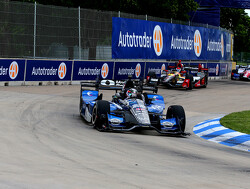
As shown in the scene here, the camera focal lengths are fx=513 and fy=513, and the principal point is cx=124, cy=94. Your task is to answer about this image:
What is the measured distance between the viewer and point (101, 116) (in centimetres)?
1081

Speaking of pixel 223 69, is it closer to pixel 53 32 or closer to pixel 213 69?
pixel 213 69

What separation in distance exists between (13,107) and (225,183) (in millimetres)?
8188

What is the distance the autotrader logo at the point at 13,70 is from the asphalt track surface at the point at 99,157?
250 inches

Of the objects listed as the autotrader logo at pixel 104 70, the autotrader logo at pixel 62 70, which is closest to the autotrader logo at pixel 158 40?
the autotrader logo at pixel 104 70

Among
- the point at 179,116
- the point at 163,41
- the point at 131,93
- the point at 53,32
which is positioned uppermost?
the point at 163,41

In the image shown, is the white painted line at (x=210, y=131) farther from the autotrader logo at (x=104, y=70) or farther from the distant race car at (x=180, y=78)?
the autotrader logo at (x=104, y=70)

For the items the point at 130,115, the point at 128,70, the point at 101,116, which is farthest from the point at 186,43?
the point at 101,116

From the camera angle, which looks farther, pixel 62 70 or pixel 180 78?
pixel 180 78

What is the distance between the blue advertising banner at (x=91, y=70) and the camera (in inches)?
911

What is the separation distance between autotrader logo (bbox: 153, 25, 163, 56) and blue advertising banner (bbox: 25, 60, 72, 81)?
7918 mm

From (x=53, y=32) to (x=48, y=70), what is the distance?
166 centimetres

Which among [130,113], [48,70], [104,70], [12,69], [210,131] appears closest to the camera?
[130,113]

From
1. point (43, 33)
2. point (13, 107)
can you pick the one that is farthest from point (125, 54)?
point (13, 107)

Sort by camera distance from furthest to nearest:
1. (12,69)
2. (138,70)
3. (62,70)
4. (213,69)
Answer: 1. (213,69)
2. (138,70)
3. (62,70)
4. (12,69)
